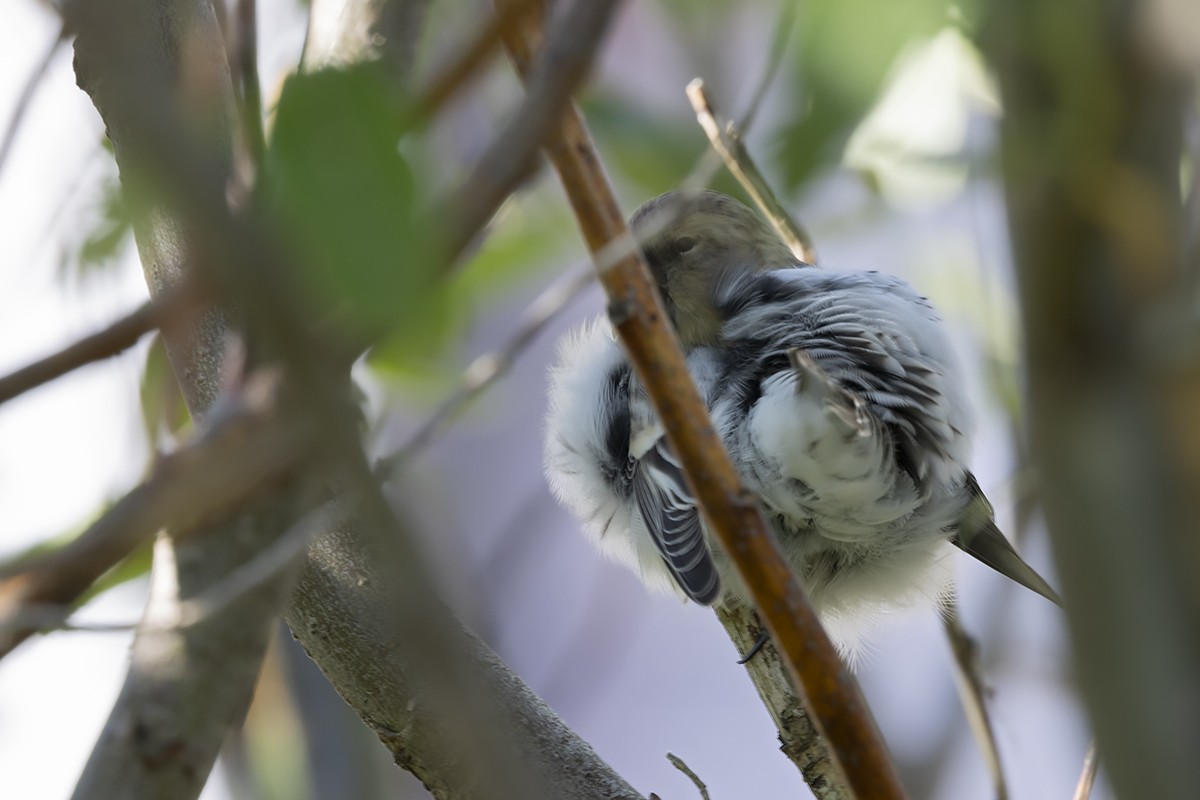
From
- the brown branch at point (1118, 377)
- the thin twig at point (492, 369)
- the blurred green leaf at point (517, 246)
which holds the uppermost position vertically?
the blurred green leaf at point (517, 246)

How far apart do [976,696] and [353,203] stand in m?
1.63

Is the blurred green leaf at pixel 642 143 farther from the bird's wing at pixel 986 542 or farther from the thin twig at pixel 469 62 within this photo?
the bird's wing at pixel 986 542

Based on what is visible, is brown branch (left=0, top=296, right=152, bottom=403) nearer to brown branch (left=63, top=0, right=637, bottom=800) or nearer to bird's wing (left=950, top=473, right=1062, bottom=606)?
brown branch (left=63, top=0, right=637, bottom=800)

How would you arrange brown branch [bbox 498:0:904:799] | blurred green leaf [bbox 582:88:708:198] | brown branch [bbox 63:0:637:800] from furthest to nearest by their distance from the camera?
blurred green leaf [bbox 582:88:708:198]
brown branch [bbox 498:0:904:799]
brown branch [bbox 63:0:637:800]

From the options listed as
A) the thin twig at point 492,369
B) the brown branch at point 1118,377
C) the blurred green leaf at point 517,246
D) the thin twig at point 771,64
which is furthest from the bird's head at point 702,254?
the brown branch at point 1118,377

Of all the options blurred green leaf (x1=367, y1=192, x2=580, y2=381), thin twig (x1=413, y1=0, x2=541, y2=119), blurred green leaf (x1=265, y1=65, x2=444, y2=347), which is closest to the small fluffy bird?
blurred green leaf (x1=367, y1=192, x2=580, y2=381)

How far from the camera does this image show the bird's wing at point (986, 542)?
7.82ft

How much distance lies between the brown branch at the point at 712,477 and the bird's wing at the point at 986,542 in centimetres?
127

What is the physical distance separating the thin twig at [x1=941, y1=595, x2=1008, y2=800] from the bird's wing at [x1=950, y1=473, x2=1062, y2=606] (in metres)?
0.28

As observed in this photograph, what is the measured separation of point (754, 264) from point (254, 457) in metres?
2.10

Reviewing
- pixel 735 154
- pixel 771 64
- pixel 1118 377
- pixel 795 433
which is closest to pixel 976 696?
pixel 795 433

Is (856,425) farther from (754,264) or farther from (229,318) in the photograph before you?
(229,318)

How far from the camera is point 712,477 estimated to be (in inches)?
45.2

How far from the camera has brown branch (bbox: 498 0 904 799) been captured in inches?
41.9
